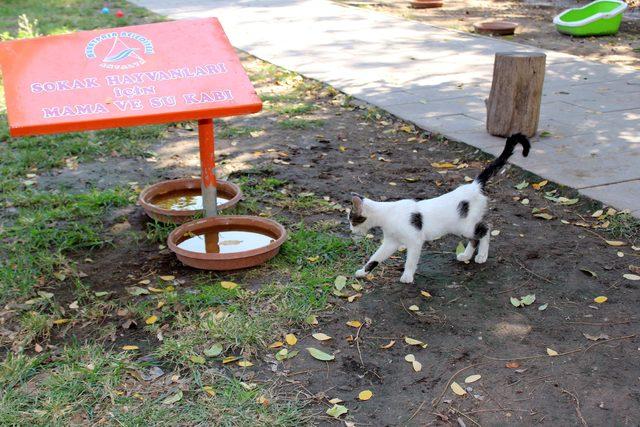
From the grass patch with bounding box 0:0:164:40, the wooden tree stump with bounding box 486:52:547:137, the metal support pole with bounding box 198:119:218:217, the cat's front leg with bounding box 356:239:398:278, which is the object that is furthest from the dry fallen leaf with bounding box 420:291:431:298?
the grass patch with bounding box 0:0:164:40

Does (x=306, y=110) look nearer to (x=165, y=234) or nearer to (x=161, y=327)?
(x=165, y=234)

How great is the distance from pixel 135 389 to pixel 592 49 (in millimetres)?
8852

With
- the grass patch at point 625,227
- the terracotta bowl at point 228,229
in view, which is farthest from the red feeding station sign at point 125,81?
the grass patch at point 625,227

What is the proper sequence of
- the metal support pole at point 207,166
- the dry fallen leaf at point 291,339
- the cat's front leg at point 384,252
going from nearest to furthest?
the dry fallen leaf at point 291,339
the cat's front leg at point 384,252
the metal support pole at point 207,166

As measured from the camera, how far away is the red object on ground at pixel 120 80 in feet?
11.3

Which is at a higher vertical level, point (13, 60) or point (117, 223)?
point (13, 60)

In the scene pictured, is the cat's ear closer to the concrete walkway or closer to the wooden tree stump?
the concrete walkway

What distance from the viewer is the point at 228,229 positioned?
422cm

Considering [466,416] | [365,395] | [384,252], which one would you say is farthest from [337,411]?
[384,252]

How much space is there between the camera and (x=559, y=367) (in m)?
2.97

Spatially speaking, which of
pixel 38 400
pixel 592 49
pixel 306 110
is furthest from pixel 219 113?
pixel 592 49

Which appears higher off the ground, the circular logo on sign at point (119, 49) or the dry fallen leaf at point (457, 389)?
the circular logo on sign at point (119, 49)

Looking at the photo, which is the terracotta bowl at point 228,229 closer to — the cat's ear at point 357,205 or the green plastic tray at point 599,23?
the cat's ear at point 357,205

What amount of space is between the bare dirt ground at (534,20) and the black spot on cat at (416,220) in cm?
641
